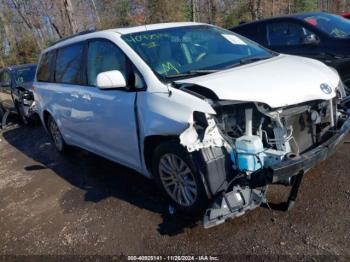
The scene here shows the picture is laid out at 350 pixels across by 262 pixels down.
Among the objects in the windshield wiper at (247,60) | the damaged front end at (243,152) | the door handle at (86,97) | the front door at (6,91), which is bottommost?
the front door at (6,91)

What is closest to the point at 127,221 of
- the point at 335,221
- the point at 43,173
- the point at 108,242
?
the point at 108,242

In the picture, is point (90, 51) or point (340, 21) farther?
point (340, 21)

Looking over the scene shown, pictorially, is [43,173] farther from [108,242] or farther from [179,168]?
[179,168]

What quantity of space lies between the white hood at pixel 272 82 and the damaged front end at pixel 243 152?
3.9 inches

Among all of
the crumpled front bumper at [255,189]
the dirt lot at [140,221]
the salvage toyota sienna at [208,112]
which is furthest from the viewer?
the dirt lot at [140,221]

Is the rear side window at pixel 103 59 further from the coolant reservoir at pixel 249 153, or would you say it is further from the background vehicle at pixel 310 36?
the background vehicle at pixel 310 36

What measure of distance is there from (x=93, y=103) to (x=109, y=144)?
51 centimetres

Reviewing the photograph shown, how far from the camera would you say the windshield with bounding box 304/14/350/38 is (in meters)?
6.66

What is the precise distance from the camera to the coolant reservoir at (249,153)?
3166 millimetres

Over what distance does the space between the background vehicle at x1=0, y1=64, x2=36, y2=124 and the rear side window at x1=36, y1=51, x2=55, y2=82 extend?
2855 mm

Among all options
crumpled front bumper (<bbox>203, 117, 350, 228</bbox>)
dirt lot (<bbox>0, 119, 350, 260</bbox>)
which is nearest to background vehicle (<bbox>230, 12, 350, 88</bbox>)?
dirt lot (<bbox>0, 119, 350, 260</bbox>)

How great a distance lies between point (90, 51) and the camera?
Answer: 4.77 meters

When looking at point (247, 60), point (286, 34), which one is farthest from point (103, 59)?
point (286, 34)

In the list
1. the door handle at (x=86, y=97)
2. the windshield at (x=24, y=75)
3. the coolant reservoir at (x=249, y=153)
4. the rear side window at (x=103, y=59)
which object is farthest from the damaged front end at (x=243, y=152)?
the windshield at (x=24, y=75)
